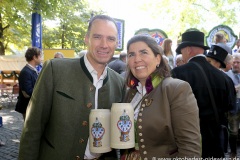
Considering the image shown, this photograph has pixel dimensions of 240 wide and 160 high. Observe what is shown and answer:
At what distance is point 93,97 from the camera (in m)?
2.04

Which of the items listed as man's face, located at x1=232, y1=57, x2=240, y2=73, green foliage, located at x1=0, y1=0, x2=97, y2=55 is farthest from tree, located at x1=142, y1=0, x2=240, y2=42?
man's face, located at x1=232, y1=57, x2=240, y2=73

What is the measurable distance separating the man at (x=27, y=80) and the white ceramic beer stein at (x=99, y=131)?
331cm

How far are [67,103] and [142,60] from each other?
0.69m

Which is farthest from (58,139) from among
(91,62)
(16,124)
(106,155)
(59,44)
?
(59,44)

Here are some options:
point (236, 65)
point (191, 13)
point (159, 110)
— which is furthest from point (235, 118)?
point (191, 13)

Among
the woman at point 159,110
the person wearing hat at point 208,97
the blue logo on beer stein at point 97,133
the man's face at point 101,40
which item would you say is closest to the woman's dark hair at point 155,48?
the woman at point 159,110

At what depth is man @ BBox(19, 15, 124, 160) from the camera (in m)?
1.94

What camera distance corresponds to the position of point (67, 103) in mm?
1972

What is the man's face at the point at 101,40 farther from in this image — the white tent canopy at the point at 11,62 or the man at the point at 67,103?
the white tent canopy at the point at 11,62

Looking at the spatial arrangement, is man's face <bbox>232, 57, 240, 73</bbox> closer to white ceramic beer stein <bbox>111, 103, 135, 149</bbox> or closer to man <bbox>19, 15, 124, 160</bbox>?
man <bbox>19, 15, 124, 160</bbox>

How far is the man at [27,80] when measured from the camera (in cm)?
471

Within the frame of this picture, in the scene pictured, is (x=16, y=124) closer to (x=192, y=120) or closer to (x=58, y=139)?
(x=58, y=139)

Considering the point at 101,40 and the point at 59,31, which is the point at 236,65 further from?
the point at 59,31

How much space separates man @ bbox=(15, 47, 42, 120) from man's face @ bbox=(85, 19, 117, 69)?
2.98 metres
